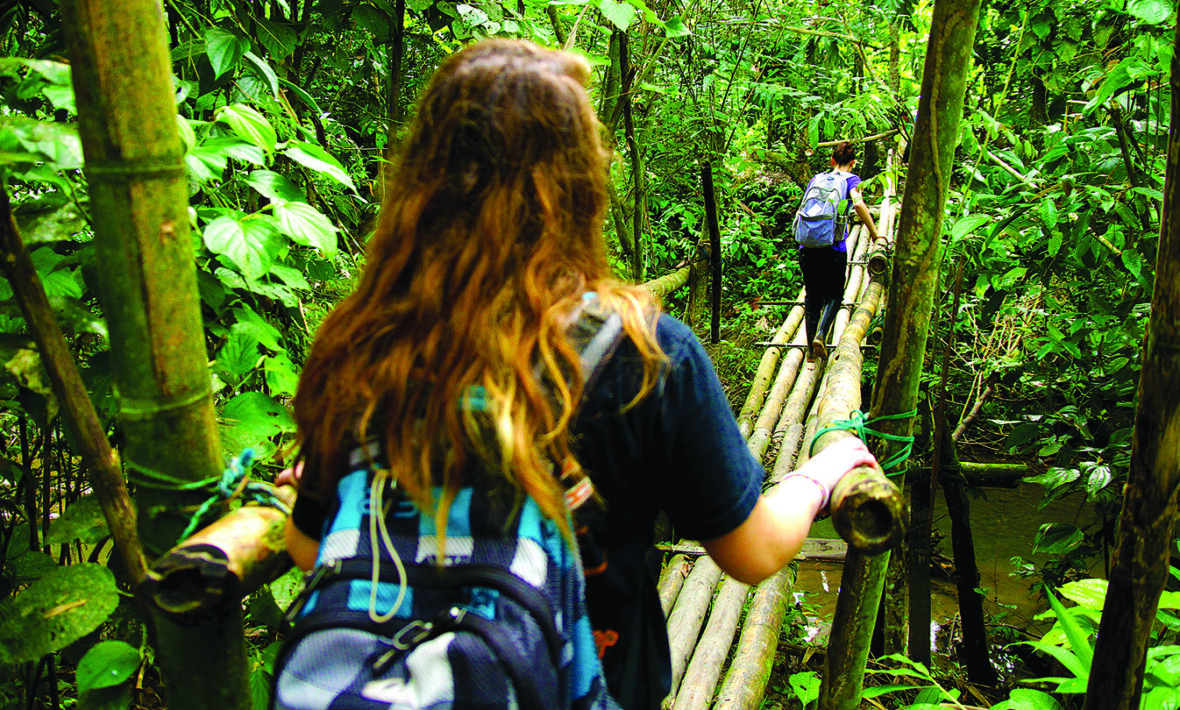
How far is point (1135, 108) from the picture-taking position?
9.42 ft

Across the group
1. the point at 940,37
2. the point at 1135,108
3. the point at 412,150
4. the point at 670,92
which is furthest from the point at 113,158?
the point at 670,92

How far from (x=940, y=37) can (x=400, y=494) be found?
1.12m

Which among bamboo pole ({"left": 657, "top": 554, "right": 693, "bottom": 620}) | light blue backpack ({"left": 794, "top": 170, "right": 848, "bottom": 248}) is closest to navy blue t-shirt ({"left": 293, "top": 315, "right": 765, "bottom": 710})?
bamboo pole ({"left": 657, "top": 554, "right": 693, "bottom": 620})

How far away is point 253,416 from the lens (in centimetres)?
119

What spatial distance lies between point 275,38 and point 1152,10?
2089 millimetres

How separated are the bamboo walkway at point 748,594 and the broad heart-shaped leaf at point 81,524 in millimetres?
1279

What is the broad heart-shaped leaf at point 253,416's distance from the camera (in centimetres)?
117

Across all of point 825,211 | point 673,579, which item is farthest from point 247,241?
point 825,211

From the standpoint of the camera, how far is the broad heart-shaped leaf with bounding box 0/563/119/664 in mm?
1033

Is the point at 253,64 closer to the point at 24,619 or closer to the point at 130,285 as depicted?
the point at 130,285

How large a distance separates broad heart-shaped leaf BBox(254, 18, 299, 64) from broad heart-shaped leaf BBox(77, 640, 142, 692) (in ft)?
3.82

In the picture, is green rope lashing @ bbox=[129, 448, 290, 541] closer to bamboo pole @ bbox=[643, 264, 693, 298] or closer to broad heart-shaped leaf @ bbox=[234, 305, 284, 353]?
broad heart-shaped leaf @ bbox=[234, 305, 284, 353]

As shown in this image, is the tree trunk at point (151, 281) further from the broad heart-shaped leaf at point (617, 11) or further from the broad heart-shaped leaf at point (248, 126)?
the broad heart-shaped leaf at point (617, 11)

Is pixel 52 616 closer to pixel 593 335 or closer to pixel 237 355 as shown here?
pixel 237 355
